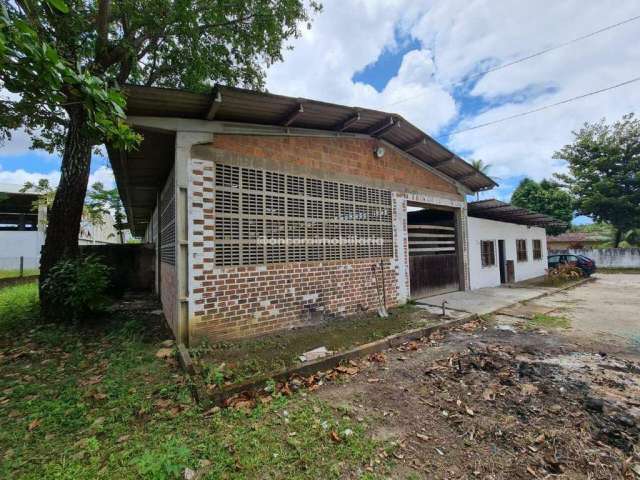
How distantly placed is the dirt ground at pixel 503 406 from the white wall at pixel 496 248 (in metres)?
5.84

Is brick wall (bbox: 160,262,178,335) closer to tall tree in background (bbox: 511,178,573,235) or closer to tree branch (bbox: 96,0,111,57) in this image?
tree branch (bbox: 96,0,111,57)

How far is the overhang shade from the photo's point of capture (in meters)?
10.4

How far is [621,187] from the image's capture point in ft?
67.4

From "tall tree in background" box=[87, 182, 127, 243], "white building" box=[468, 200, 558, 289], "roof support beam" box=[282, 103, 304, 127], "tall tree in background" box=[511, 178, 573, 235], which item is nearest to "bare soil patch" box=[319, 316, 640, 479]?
"roof support beam" box=[282, 103, 304, 127]

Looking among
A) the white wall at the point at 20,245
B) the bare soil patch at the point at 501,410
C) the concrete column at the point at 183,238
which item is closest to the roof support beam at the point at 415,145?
the bare soil patch at the point at 501,410

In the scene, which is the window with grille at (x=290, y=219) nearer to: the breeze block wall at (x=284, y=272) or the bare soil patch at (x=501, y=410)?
→ the breeze block wall at (x=284, y=272)

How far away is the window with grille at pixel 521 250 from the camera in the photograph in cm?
1373

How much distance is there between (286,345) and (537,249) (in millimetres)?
16789

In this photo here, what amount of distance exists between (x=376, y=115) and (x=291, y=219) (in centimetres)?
306

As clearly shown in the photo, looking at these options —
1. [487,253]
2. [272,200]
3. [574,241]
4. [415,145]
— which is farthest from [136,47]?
[574,241]

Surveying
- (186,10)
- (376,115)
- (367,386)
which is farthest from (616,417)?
(186,10)

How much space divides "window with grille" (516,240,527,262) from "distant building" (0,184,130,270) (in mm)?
23673

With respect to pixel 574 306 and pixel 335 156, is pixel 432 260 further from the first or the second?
pixel 335 156

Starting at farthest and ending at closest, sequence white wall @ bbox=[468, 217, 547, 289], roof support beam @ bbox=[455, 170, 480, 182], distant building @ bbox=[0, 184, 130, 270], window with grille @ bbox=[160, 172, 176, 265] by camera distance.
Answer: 1. distant building @ bbox=[0, 184, 130, 270]
2. white wall @ bbox=[468, 217, 547, 289]
3. roof support beam @ bbox=[455, 170, 480, 182]
4. window with grille @ bbox=[160, 172, 176, 265]
